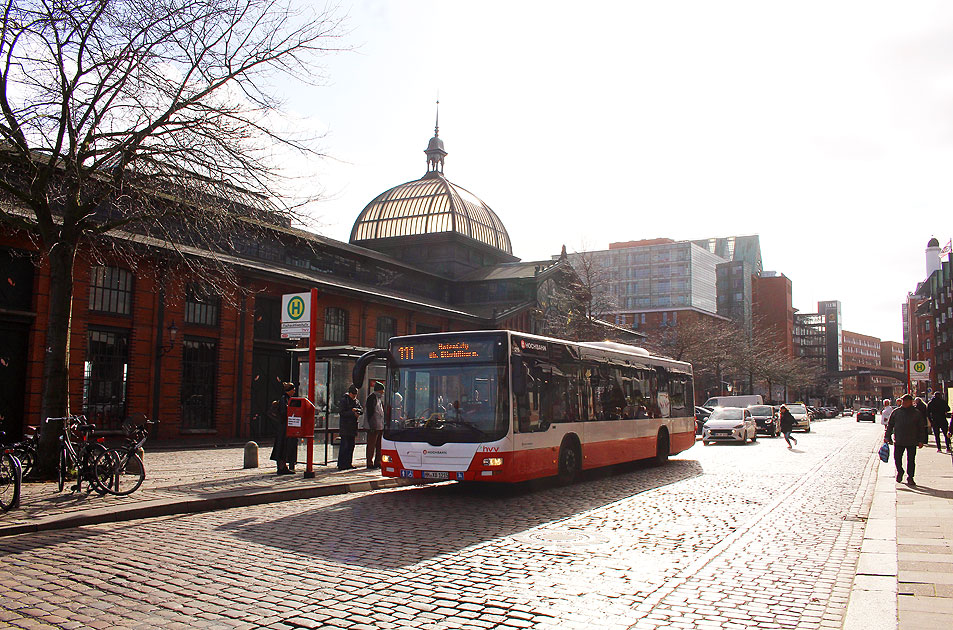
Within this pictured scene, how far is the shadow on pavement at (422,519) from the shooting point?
8391 millimetres

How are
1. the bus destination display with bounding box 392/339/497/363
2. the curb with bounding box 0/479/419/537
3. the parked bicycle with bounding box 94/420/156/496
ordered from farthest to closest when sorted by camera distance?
the bus destination display with bounding box 392/339/497/363
the parked bicycle with bounding box 94/420/156/496
the curb with bounding box 0/479/419/537

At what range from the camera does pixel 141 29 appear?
13.2 m

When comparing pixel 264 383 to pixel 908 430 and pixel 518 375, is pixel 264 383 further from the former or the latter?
pixel 908 430

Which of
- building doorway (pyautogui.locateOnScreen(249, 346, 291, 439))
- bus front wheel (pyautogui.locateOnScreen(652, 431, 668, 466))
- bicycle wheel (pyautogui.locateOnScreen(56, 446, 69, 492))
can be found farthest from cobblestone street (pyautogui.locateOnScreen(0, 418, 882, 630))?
building doorway (pyautogui.locateOnScreen(249, 346, 291, 439))

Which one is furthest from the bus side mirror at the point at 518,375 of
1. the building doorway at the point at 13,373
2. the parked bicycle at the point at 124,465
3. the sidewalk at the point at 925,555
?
the building doorway at the point at 13,373

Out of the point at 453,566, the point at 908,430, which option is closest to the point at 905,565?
the point at 453,566

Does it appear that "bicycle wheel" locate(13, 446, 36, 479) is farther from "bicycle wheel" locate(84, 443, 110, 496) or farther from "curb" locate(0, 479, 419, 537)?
"curb" locate(0, 479, 419, 537)

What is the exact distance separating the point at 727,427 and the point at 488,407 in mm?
22055

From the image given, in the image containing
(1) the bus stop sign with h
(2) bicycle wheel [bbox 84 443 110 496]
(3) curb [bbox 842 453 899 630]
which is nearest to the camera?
(3) curb [bbox 842 453 899 630]

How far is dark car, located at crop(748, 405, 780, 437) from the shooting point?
40.6 m

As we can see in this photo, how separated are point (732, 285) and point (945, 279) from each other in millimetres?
36881

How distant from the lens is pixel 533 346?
13906 mm

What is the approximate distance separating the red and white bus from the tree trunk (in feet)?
16.5

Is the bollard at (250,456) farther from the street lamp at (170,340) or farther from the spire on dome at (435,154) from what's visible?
the spire on dome at (435,154)
